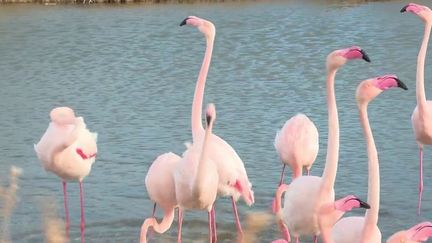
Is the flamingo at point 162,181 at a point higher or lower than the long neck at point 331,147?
lower

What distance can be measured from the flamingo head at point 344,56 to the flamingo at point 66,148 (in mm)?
2084

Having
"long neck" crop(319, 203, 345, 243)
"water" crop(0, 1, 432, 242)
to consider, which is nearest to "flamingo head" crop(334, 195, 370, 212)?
"long neck" crop(319, 203, 345, 243)

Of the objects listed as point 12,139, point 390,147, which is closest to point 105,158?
Result: point 12,139

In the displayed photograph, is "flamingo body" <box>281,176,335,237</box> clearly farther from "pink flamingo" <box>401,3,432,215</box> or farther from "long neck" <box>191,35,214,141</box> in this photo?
"pink flamingo" <box>401,3,432,215</box>

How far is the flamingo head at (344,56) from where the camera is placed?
3.96m

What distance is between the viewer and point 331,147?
4.30 m

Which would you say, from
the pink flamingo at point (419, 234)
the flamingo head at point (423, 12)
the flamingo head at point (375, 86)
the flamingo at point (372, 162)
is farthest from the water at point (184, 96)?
the pink flamingo at point (419, 234)

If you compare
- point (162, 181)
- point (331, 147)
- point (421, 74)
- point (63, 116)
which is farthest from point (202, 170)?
point (421, 74)

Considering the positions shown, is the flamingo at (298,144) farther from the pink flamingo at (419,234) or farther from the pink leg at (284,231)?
the pink flamingo at (419,234)

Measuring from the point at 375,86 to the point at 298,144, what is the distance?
2.18m

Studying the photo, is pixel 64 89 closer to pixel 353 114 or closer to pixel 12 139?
pixel 12 139

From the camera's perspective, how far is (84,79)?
508 inches

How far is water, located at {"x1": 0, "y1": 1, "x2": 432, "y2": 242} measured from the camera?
6.46 metres

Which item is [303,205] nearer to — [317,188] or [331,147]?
[317,188]
